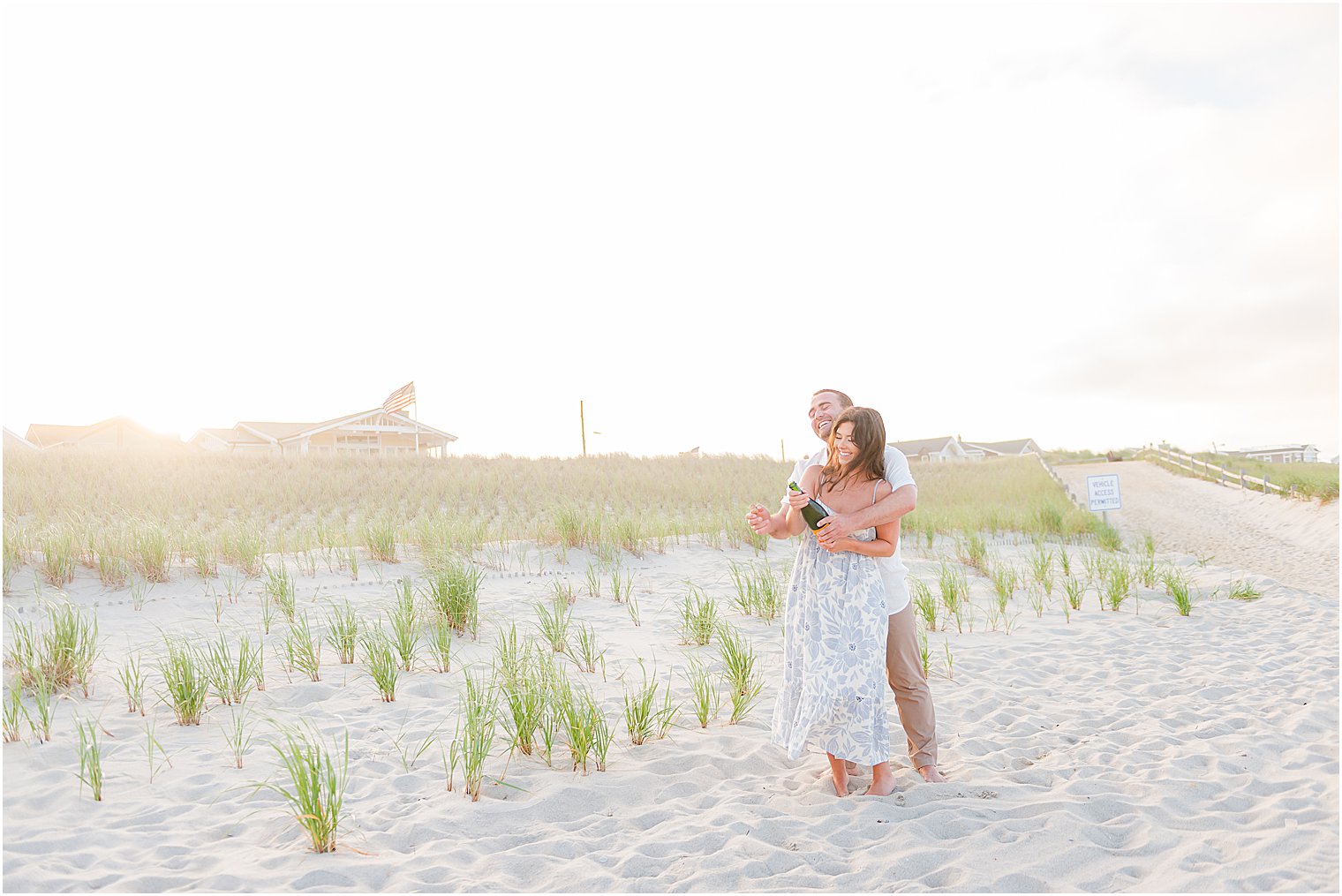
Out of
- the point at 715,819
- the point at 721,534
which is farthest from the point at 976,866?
the point at 721,534

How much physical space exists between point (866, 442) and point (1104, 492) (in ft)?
41.4

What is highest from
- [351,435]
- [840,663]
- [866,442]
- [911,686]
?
[351,435]

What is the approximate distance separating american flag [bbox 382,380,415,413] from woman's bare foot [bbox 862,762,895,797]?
121ft

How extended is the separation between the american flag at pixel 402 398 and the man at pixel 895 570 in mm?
36522

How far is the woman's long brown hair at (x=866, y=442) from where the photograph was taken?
11.6 ft

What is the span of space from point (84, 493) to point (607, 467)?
14590 mm

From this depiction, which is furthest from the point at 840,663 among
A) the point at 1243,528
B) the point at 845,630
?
the point at 1243,528

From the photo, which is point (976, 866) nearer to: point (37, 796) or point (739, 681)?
point (739, 681)

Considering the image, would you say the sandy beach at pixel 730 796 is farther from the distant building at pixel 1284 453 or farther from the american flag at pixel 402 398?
the distant building at pixel 1284 453

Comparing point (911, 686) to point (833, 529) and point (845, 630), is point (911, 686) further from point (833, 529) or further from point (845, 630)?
point (833, 529)

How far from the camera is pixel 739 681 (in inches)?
196

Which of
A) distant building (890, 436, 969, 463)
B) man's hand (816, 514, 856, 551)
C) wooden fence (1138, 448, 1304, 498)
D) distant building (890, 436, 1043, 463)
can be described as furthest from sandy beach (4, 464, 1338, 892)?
distant building (890, 436, 969, 463)

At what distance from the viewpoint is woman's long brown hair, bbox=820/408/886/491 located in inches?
139

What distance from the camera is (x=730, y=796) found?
3732 millimetres
